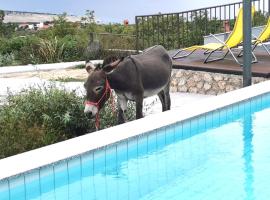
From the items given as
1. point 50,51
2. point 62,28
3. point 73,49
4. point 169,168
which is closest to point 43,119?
point 169,168

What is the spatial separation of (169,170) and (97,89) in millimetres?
1283

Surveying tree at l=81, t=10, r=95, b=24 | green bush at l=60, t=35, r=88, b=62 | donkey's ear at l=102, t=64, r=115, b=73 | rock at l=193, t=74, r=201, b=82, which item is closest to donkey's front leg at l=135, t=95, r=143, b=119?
donkey's ear at l=102, t=64, r=115, b=73

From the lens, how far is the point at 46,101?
7.27m

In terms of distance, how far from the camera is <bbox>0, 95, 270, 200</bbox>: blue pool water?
17.5ft

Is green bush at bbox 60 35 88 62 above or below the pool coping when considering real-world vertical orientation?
above

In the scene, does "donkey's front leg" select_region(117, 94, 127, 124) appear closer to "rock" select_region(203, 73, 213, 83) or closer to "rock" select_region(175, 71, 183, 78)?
"rock" select_region(203, 73, 213, 83)

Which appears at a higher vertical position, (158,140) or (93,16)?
(93,16)

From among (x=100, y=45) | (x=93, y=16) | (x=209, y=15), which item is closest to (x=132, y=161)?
(x=209, y=15)

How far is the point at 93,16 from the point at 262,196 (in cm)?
1618

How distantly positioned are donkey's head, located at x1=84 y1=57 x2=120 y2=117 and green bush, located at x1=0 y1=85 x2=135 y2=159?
1.64 ft

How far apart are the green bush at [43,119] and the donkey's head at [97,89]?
50 centimetres

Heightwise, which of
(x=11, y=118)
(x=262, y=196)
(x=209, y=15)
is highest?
(x=209, y=15)

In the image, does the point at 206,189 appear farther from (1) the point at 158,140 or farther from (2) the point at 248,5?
(2) the point at 248,5

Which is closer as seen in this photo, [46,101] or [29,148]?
[29,148]
